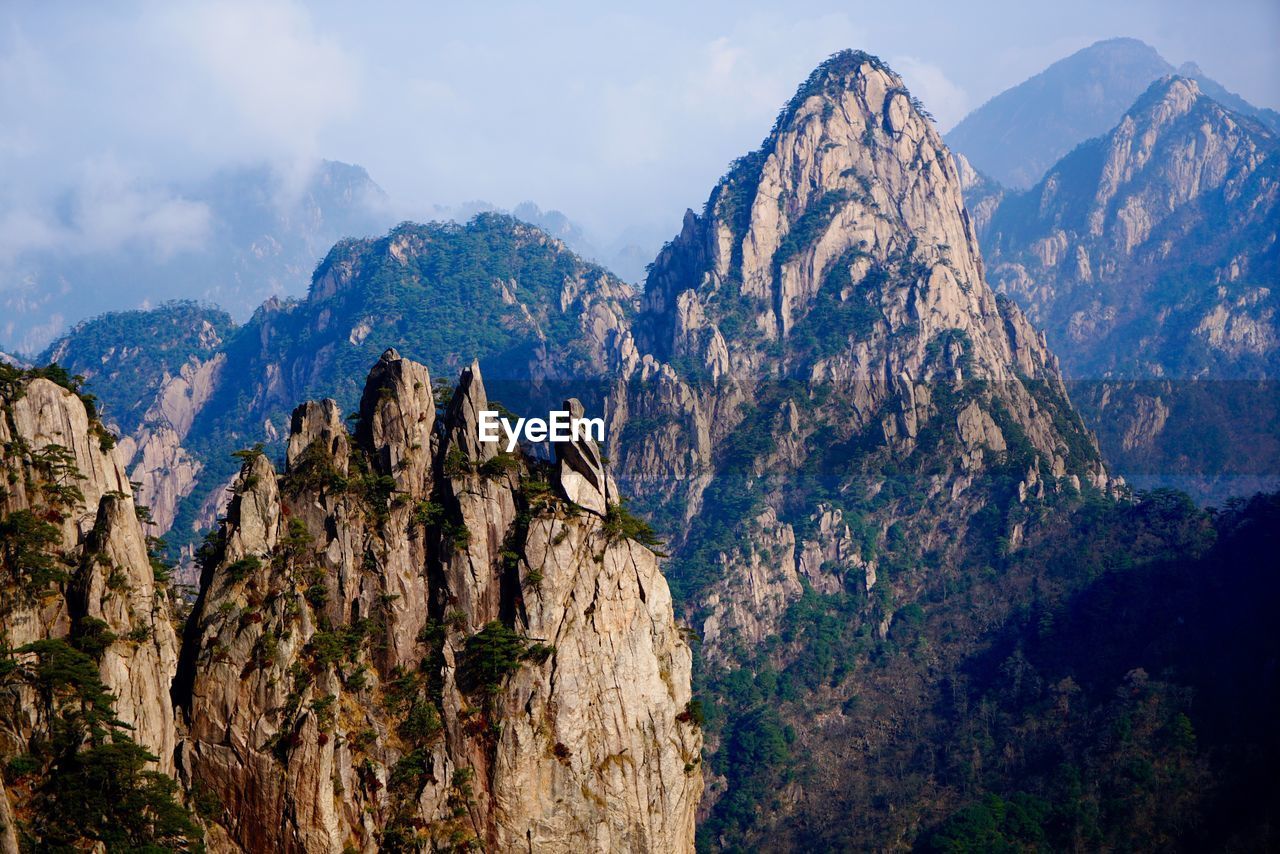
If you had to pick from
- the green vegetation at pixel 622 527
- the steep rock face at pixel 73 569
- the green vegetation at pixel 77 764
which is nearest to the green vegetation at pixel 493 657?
the green vegetation at pixel 622 527

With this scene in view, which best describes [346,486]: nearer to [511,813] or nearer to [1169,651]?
[511,813]

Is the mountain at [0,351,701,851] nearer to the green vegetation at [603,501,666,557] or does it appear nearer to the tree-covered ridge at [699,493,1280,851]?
the green vegetation at [603,501,666,557]

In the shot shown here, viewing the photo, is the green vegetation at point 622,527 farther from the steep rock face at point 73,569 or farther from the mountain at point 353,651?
the steep rock face at point 73,569

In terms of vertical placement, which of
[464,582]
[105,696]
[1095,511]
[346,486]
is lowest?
[105,696]

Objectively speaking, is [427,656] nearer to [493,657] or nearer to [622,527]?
[493,657]

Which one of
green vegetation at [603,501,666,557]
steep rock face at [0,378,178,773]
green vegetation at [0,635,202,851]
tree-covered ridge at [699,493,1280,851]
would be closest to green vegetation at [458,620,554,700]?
green vegetation at [603,501,666,557]

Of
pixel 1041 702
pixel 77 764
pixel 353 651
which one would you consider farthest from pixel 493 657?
pixel 1041 702

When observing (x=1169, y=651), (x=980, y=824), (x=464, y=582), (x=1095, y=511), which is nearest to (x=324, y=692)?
(x=464, y=582)
